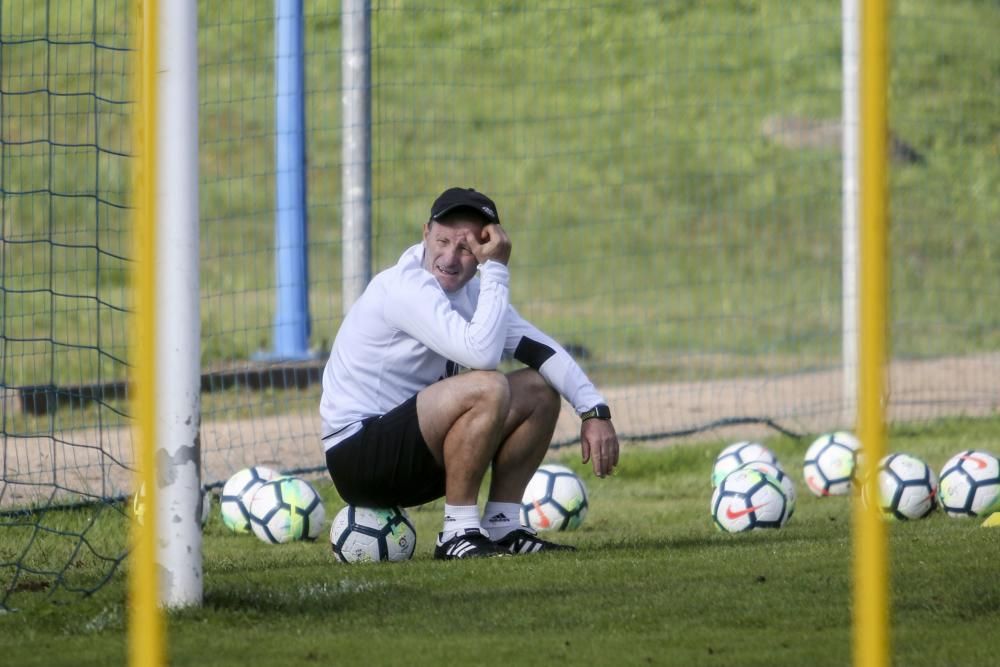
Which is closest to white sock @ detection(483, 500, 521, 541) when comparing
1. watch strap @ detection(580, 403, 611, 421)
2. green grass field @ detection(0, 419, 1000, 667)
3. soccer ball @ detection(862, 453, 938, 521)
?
green grass field @ detection(0, 419, 1000, 667)

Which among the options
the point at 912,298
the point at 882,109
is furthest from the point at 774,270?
the point at 882,109

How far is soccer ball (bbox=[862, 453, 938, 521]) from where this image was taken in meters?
7.47

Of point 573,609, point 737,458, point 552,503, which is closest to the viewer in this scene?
point 573,609

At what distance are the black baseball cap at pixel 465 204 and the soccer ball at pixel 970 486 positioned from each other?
8.64 ft

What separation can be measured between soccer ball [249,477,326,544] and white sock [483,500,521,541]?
113cm

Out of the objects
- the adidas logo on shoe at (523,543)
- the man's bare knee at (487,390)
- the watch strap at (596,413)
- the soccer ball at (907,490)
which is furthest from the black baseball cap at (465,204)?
the soccer ball at (907,490)

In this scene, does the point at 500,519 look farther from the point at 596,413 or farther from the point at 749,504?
the point at 749,504

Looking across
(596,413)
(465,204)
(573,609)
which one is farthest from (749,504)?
(573,609)

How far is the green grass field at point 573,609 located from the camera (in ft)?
14.9

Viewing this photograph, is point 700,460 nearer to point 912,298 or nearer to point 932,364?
point 932,364

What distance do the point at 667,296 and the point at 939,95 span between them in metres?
5.51

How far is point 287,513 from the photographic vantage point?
7227 mm

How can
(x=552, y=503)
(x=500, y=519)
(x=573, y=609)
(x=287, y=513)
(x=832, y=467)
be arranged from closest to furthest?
(x=573, y=609)
(x=500, y=519)
(x=287, y=513)
(x=552, y=503)
(x=832, y=467)

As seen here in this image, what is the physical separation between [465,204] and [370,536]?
1.30 metres
